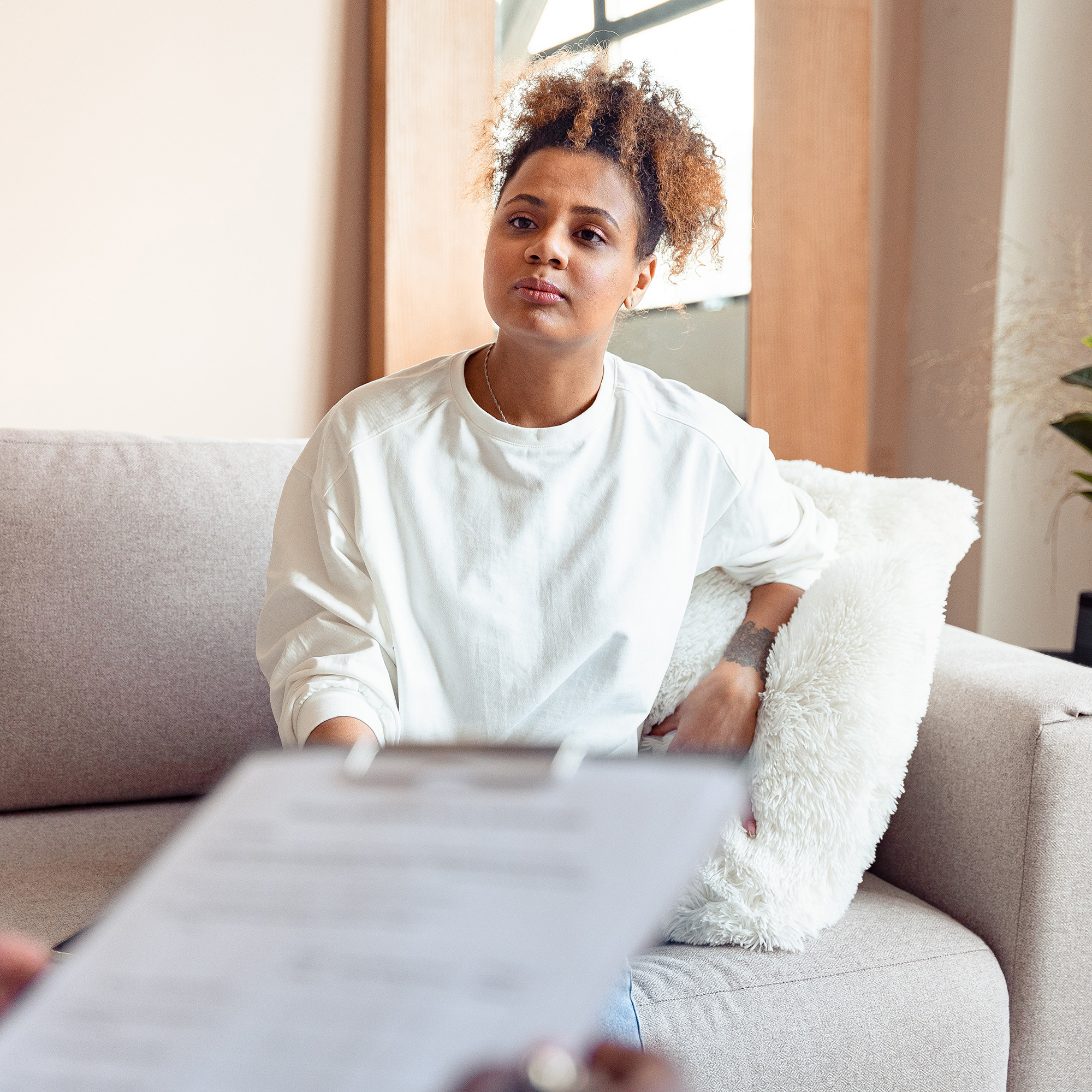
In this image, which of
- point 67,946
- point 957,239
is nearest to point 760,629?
point 67,946

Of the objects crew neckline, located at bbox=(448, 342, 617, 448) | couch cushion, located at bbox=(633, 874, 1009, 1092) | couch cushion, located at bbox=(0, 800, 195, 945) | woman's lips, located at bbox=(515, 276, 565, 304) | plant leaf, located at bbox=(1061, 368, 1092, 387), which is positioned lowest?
couch cushion, located at bbox=(633, 874, 1009, 1092)

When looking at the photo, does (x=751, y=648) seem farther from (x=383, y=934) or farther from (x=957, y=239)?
(x=957, y=239)

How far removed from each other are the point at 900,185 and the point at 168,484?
1938mm

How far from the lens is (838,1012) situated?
987 mm

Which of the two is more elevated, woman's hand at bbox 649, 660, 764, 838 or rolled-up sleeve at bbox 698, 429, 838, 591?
rolled-up sleeve at bbox 698, 429, 838, 591

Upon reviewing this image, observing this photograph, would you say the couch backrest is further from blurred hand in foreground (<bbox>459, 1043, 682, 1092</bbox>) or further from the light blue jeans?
blurred hand in foreground (<bbox>459, 1043, 682, 1092</bbox>)

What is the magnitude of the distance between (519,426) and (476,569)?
0.56 feet

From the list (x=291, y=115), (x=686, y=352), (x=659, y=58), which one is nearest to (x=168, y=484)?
(x=291, y=115)

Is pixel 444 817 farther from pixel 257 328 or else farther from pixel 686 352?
pixel 686 352

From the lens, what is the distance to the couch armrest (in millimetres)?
1048

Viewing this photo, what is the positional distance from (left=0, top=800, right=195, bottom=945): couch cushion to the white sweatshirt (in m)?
0.28

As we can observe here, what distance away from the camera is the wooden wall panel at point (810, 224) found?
7.51ft

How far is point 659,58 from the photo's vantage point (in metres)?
2.22

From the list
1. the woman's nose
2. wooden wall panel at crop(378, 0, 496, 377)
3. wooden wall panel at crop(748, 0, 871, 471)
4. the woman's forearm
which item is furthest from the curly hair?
wooden wall panel at crop(748, 0, 871, 471)
